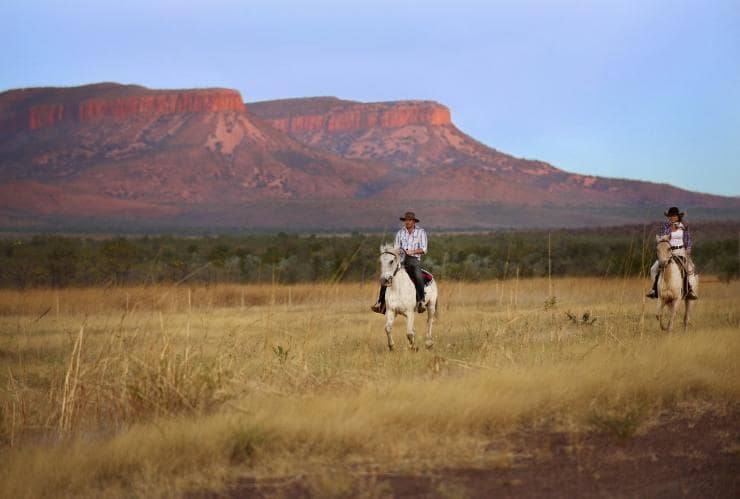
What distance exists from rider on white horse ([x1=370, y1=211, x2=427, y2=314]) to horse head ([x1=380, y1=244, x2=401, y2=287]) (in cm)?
33

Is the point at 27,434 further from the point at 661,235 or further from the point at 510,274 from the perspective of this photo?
the point at 510,274

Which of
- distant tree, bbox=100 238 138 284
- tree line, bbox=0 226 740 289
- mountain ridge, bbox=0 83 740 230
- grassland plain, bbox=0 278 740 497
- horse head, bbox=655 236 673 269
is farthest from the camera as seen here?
mountain ridge, bbox=0 83 740 230

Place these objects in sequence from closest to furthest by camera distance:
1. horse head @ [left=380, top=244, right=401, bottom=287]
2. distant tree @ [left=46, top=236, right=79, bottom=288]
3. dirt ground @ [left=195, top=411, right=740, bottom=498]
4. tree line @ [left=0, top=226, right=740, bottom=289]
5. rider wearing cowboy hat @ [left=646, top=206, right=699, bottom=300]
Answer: dirt ground @ [left=195, top=411, right=740, bottom=498]
horse head @ [left=380, top=244, right=401, bottom=287]
rider wearing cowboy hat @ [left=646, top=206, right=699, bottom=300]
tree line @ [left=0, top=226, right=740, bottom=289]
distant tree @ [left=46, top=236, right=79, bottom=288]

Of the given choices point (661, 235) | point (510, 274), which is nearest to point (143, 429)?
point (661, 235)

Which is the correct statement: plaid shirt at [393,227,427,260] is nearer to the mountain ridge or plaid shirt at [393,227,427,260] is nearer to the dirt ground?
the dirt ground

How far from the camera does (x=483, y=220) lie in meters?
157

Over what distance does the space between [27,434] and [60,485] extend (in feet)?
6.36

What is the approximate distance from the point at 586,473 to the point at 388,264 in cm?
747

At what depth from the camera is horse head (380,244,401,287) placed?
15.5m

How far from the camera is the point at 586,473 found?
334 inches

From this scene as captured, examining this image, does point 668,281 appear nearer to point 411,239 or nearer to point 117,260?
point 411,239

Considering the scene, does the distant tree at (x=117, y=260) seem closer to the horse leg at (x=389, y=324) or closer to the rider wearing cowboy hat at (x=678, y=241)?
the horse leg at (x=389, y=324)

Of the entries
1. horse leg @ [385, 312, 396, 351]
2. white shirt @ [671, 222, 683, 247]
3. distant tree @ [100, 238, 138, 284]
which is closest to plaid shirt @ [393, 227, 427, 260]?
horse leg @ [385, 312, 396, 351]

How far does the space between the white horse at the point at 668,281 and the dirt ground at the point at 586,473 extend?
754 cm
